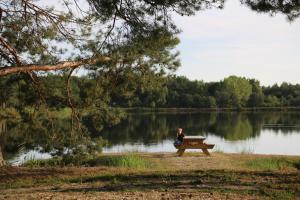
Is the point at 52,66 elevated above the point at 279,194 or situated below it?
above

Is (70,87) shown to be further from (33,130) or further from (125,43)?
(125,43)

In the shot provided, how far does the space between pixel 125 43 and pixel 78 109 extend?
2874mm

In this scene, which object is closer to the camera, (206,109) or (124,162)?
(124,162)

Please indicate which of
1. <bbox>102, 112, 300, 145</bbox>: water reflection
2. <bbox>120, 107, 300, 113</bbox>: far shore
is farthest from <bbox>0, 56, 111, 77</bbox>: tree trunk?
<bbox>120, 107, 300, 113</bbox>: far shore

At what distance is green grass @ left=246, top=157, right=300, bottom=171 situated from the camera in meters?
13.9

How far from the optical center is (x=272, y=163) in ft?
47.9

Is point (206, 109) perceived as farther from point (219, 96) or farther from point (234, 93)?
point (234, 93)

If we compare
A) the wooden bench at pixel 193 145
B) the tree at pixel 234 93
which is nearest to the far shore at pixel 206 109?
the tree at pixel 234 93

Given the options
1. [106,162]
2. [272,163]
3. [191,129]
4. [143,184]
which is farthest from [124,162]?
[191,129]

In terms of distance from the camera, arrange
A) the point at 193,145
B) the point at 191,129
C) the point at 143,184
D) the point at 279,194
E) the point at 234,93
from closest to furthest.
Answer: the point at 279,194, the point at 143,184, the point at 193,145, the point at 191,129, the point at 234,93

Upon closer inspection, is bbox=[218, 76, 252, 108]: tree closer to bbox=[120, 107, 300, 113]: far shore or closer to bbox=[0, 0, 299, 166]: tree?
bbox=[120, 107, 300, 113]: far shore

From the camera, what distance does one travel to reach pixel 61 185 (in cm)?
978

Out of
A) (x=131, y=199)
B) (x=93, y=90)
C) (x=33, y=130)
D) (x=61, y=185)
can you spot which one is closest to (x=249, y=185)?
(x=131, y=199)

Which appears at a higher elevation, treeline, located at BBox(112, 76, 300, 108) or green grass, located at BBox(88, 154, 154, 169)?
treeline, located at BBox(112, 76, 300, 108)
